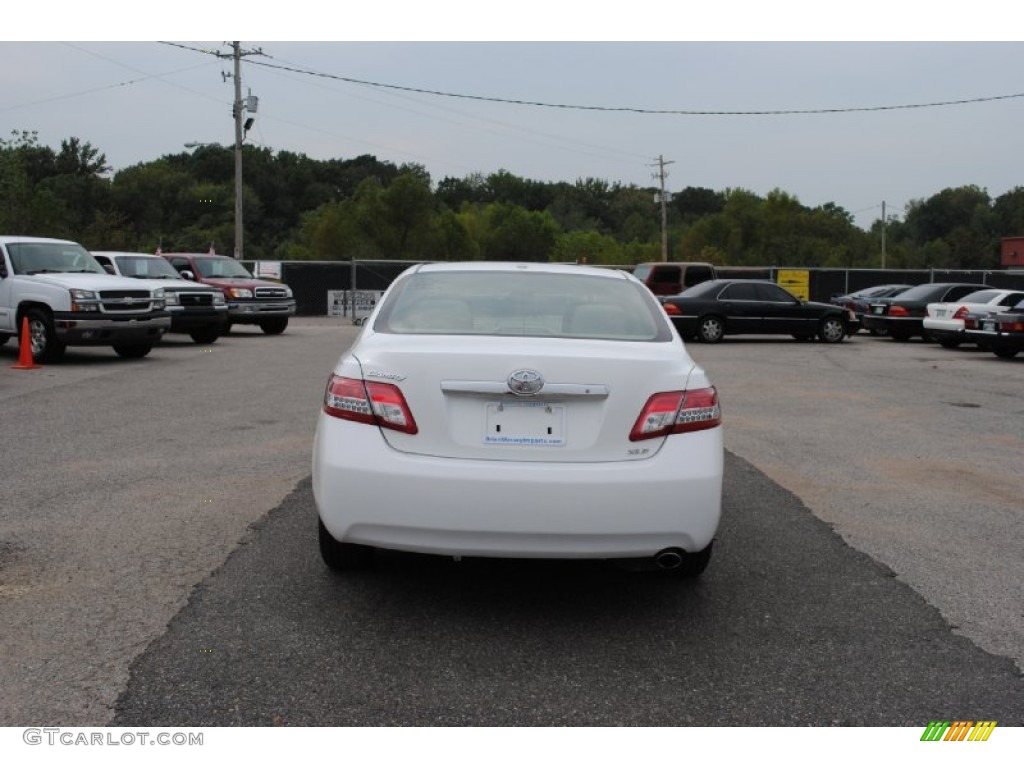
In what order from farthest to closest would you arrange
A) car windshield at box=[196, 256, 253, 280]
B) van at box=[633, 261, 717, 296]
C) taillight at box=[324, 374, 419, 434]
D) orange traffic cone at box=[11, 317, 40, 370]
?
van at box=[633, 261, 717, 296], car windshield at box=[196, 256, 253, 280], orange traffic cone at box=[11, 317, 40, 370], taillight at box=[324, 374, 419, 434]

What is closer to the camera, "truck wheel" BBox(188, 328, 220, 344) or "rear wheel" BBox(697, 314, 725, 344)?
"truck wheel" BBox(188, 328, 220, 344)

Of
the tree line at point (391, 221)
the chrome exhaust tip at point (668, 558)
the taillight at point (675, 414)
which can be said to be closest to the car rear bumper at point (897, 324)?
the taillight at point (675, 414)

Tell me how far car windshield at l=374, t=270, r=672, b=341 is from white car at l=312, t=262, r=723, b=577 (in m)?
0.34

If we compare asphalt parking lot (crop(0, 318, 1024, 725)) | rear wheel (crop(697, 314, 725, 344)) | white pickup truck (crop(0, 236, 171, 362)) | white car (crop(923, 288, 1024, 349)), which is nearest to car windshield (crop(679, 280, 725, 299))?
rear wheel (crop(697, 314, 725, 344))

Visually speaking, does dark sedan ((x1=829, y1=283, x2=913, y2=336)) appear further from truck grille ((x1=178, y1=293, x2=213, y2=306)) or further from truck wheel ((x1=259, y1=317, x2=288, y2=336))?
truck grille ((x1=178, y1=293, x2=213, y2=306))

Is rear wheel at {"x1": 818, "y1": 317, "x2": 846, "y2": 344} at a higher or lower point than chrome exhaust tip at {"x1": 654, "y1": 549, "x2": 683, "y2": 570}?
higher

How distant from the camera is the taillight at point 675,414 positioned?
13.5 feet

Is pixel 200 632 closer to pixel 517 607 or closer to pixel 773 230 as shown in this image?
pixel 517 607

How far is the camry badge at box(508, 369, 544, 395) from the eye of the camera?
399 cm

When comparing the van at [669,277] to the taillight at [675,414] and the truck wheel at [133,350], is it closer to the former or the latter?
the truck wheel at [133,350]

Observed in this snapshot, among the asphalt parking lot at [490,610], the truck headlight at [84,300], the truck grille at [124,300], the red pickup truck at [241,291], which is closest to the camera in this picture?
the asphalt parking lot at [490,610]

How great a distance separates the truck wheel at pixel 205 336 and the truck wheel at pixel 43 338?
545cm

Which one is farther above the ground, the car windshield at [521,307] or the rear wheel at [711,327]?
the car windshield at [521,307]

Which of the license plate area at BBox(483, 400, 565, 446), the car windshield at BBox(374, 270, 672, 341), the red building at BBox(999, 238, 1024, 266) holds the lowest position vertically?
the license plate area at BBox(483, 400, 565, 446)
